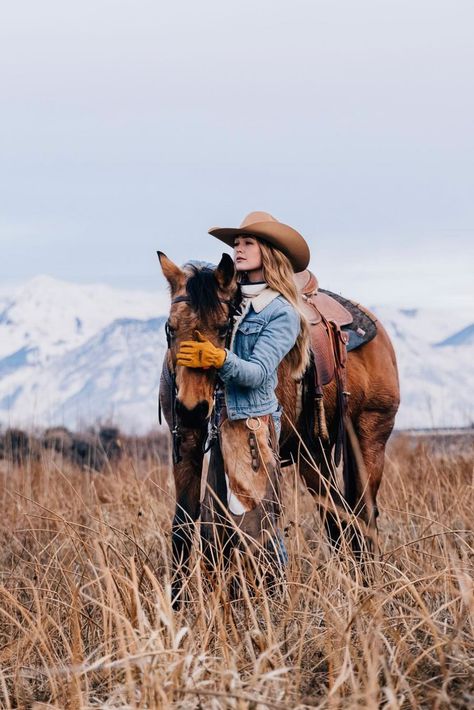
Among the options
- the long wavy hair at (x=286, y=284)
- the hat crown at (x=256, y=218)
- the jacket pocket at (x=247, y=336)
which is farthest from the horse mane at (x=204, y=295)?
the hat crown at (x=256, y=218)

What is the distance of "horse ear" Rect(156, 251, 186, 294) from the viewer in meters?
4.19

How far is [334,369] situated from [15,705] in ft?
8.89

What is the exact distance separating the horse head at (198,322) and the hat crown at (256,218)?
0.58 m

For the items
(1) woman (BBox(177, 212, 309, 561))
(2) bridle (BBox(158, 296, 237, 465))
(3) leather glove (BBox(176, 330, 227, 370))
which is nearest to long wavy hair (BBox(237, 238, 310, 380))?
(1) woman (BBox(177, 212, 309, 561))

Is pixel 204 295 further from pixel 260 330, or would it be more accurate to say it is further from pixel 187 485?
pixel 187 485

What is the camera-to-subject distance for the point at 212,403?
4.08m

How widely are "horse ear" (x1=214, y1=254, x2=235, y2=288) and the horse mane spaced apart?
2cm

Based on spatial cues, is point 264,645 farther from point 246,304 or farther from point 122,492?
point 122,492

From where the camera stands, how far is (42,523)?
6.97 meters

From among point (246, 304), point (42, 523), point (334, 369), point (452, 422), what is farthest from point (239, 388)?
point (452, 422)

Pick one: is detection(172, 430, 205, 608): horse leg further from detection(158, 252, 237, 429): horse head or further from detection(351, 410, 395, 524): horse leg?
detection(351, 410, 395, 524): horse leg

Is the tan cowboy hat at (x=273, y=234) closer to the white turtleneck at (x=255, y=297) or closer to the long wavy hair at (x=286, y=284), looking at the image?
the long wavy hair at (x=286, y=284)

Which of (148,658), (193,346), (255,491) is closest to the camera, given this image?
(148,658)

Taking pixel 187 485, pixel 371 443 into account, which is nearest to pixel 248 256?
pixel 187 485
